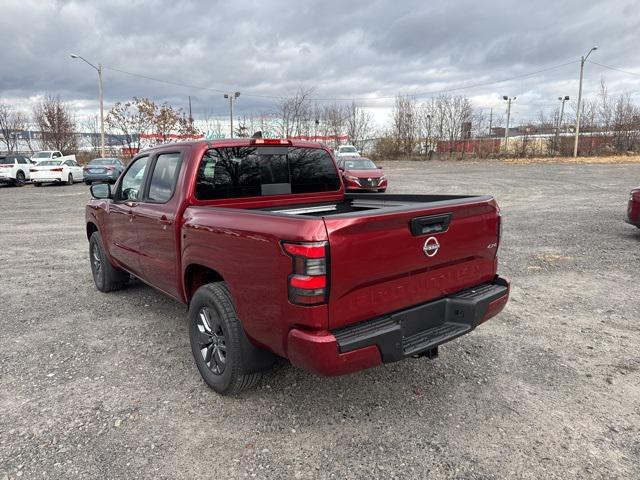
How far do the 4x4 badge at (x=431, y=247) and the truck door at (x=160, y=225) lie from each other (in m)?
2.00

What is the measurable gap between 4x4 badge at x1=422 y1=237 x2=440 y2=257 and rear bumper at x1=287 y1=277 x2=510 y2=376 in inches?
13.3

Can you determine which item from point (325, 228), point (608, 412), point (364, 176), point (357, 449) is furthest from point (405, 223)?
point (364, 176)

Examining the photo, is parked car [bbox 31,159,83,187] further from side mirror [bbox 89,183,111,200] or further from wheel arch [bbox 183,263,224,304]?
wheel arch [bbox 183,263,224,304]

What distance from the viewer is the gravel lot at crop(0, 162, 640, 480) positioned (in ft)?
8.98

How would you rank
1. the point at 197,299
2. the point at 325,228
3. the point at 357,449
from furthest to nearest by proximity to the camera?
the point at 197,299 → the point at 357,449 → the point at 325,228

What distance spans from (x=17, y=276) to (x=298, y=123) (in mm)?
44890

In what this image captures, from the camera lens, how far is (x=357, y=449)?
2.86 metres

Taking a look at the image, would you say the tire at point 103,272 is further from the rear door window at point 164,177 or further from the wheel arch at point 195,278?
the wheel arch at point 195,278

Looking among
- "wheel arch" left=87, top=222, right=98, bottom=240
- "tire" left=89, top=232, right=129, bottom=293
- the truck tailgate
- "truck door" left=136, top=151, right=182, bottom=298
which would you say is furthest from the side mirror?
the truck tailgate

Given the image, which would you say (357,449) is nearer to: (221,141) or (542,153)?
(221,141)

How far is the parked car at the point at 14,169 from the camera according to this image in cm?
2433

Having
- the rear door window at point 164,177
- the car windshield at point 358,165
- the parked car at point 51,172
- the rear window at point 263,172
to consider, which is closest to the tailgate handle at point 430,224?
the rear window at point 263,172

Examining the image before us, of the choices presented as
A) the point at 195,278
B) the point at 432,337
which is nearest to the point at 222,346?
the point at 195,278

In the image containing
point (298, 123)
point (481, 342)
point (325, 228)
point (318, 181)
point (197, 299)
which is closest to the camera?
point (325, 228)
